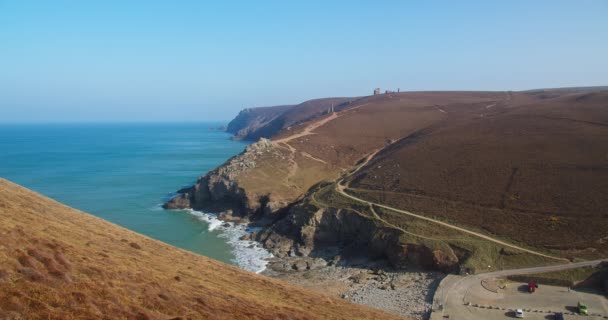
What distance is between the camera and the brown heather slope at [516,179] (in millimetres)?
40250

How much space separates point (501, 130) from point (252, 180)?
3979 centimetres

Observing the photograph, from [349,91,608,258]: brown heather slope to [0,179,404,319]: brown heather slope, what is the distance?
23214 mm

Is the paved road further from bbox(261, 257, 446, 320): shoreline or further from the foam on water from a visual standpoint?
the foam on water

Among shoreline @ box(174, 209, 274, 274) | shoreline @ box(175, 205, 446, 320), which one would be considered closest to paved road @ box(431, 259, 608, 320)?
shoreline @ box(175, 205, 446, 320)

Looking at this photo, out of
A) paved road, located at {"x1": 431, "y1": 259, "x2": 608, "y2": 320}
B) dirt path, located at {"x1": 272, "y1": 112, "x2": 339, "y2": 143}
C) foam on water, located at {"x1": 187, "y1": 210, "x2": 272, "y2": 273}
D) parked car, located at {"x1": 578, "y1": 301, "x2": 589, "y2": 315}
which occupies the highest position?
dirt path, located at {"x1": 272, "y1": 112, "x2": 339, "y2": 143}

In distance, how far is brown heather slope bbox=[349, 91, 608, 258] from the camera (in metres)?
40.2

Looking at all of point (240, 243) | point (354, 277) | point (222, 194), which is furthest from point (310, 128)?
point (354, 277)

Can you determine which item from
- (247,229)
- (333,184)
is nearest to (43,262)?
(247,229)

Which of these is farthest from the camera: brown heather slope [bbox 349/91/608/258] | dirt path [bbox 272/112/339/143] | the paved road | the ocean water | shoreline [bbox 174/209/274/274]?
dirt path [bbox 272/112/339/143]

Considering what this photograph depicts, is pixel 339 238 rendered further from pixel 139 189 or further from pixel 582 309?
pixel 139 189

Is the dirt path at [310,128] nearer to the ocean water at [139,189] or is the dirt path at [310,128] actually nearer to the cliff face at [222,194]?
the cliff face at [222,194]

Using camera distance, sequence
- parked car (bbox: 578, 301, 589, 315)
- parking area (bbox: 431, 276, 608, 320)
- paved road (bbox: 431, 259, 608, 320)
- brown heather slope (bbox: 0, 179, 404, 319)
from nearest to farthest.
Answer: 1. brown heather slope (bbox: 0, 179, 404, 319)
2. parked car (bbox: 578, 301, 589, 315)
3. parking area (bbox: 431, 276, 608, 320)
4. paved road (bbox: 431, 259, 608, 320)

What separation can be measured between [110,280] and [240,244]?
33.5 meters

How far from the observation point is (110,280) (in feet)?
53.1
